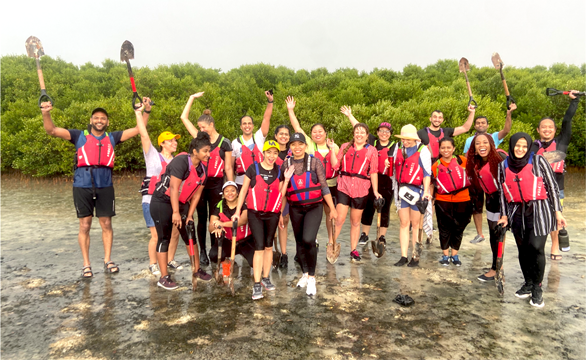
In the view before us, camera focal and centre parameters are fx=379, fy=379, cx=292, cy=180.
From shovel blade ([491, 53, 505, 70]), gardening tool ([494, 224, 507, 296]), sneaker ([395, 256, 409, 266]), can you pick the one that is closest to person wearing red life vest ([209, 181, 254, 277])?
sneaker ([395, 256, 409, 266])

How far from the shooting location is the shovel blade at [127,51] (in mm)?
6324

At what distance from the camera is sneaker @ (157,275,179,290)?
17.5ft

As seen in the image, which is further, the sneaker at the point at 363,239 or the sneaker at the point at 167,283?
the sneaker at the point at 363,239

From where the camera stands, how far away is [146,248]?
7.53 metres

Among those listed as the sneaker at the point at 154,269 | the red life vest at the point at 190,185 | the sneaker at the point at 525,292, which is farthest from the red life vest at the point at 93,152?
the sneaker at the point at 525,292

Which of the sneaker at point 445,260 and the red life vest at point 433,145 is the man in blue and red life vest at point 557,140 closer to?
the red life vest at point 433,145

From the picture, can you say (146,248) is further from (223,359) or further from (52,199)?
(52,199)

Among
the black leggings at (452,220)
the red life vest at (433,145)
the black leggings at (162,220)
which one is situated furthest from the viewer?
the red life vest at (433,145)

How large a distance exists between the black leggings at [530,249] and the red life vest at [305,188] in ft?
8.53

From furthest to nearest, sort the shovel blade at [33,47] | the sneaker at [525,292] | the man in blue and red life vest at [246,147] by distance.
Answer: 1. the man in blue and red life vest at [246,147]
2. the shovel blade at [33,47]
3. the sneaker at [525,292]

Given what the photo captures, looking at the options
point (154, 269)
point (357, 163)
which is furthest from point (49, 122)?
point (357, 163)

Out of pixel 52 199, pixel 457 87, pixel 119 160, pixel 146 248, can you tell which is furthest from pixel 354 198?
pixel 457 87

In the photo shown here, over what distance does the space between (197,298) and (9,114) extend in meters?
28.0

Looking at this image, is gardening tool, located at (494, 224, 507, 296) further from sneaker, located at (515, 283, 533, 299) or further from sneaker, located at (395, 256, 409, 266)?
sneaker, located at (395, 256, 409, 266)
